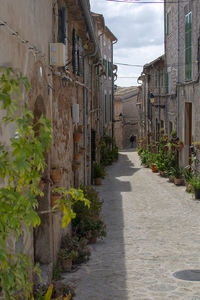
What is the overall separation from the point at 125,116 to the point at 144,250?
33888 millimetres

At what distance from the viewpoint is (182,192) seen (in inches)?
608

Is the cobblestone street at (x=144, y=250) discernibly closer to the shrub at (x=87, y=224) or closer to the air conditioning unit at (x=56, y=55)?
the shrub at (x=87, y=224)

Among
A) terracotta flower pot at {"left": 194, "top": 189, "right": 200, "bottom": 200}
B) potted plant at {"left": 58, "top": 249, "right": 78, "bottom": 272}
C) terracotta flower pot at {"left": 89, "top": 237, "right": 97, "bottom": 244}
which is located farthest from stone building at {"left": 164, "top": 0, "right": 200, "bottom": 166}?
potted plant at {"left": 58, "top": 249, "right": 78, "bottom": 272}

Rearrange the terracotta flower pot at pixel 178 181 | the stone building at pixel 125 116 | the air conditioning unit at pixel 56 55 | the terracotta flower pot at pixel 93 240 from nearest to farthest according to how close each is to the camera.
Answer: the air conditioning unit at pixel 56 55 < the terracotta flower pot at pixel 93 240 < the terracotta flower pot at pixel 178 181 < the stone building at pixel 125 116

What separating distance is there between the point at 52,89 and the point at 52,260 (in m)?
2.63

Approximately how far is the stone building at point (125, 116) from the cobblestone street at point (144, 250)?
25262 mm

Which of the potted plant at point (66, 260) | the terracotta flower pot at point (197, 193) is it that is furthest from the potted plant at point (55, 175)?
the terracotta flower pot at point (197, 193)

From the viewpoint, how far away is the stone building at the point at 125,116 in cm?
4075

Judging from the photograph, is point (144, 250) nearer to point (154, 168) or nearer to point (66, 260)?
point (66, 260)

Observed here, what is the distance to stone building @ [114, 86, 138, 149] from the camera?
134 feet

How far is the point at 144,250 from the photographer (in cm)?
865

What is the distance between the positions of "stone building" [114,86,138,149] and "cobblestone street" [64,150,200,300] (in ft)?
82.9

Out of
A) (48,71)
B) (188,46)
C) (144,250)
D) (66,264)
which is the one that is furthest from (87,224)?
(188,46)

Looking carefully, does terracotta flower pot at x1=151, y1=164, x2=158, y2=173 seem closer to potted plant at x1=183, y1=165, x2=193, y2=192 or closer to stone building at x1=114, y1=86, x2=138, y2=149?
potted plant at x1=183, y1=165, x2=193, y2=192
